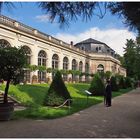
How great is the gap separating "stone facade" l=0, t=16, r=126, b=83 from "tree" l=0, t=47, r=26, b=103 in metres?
11.5

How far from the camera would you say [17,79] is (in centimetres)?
1412

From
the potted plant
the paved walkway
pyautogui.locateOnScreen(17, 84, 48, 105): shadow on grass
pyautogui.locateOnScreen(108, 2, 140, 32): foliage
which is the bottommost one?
the paved walkway

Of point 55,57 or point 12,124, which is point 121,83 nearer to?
point 55,57

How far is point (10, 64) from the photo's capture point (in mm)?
13766

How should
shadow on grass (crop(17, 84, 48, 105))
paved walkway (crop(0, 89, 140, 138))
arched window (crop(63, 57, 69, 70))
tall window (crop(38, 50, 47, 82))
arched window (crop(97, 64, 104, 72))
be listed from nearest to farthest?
1. paved walkway (crop(0, 89, 140, 138))
2. shadow on grass (crop(17, 84, 48, 105))
3. tall window (crop(38, 50, 47, 82))
4. arched window (crop(63, 57, 69, 70))
5. arched window (crop(97, 64, 104, 72))

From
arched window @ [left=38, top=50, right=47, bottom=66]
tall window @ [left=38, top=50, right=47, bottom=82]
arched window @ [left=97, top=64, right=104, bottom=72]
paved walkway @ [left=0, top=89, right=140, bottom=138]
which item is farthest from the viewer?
arched window @ [left=97, top=64, right=104, bottom=72]

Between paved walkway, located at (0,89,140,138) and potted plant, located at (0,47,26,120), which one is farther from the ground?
potted plant, located at (0,47,26,120)

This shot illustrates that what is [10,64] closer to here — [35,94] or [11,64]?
[11,64]

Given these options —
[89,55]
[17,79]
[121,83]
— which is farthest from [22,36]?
[89,55]

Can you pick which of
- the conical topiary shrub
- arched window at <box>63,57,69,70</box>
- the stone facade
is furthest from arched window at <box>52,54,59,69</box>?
the conical topiary shrub

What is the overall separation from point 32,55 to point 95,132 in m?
36.0

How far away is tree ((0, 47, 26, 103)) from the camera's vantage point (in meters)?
13.7

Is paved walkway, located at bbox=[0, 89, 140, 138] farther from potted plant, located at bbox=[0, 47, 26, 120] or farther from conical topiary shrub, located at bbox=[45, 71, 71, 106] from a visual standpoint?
conical topiary shrub, located at bbox=[45, 71, 71, 106]

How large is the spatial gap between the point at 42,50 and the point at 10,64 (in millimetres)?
36146
